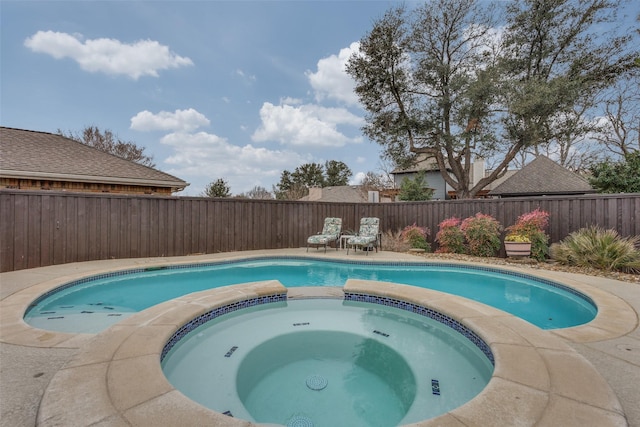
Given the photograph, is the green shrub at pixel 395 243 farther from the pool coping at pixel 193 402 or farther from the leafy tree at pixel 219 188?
the leafy tree at pixel 219 188

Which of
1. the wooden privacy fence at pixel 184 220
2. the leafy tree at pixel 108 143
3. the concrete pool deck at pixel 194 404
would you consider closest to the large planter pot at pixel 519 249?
the wooden privacy fence at pixel 184 220

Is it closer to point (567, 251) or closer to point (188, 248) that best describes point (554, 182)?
point (567, 251)

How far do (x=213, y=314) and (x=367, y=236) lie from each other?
5.56 metres

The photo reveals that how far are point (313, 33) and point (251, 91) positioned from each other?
3905mm

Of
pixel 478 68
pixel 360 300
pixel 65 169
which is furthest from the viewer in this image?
pixel 478 68

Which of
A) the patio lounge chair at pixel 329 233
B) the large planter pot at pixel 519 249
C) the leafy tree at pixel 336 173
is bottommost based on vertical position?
the large planter pot at pixel 519 249

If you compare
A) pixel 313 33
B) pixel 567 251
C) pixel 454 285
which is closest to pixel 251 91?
pixel 313 33

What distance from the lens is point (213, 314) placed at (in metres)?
3.40

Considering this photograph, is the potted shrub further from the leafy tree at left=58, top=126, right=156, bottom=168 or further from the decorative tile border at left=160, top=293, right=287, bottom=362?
the leafy tree at left=58, top=126, right=156, bottom=168

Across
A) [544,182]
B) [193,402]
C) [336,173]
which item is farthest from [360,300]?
[336,173]

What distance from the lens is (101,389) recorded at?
1.74 m

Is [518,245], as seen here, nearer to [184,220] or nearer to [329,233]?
[329,233]

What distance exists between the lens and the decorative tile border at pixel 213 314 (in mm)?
2665

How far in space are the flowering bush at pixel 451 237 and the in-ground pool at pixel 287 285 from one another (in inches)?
69.3
